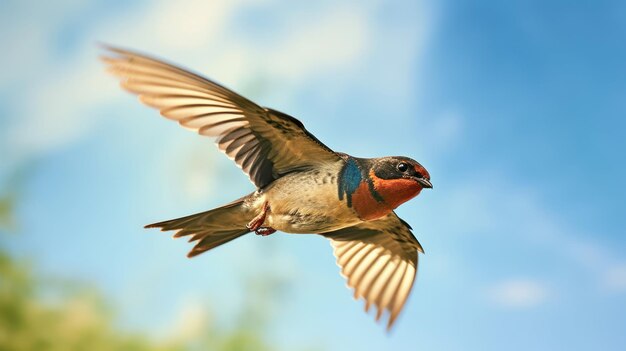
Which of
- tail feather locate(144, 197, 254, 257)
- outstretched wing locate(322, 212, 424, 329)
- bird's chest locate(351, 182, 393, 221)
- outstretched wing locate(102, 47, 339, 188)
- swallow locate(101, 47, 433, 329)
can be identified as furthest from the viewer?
outstretched wing locate(322, 212, 424, 329)

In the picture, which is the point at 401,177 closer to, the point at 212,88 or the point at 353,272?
the point at 212,88

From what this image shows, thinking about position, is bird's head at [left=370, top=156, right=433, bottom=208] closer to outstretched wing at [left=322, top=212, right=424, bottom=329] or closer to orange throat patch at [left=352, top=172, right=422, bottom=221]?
orange throat patch at [left=352, top=172, right=422, bottom=221]

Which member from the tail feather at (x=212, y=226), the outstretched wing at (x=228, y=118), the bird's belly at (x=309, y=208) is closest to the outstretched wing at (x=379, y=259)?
the tail feather at (x=212, y=226)

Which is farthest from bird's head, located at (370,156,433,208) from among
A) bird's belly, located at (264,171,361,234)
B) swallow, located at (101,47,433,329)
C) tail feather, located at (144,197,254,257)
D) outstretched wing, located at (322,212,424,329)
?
outstretched wing, located at (322,212,424,329)

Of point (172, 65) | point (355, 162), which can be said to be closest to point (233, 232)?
point (355, 162)

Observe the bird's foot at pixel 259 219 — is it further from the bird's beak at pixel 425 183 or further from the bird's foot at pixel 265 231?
the bird's beak at pixel 425 183

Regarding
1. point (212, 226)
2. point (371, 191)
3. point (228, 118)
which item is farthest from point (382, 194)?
point (212, 226)

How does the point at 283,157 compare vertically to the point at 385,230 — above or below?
below
